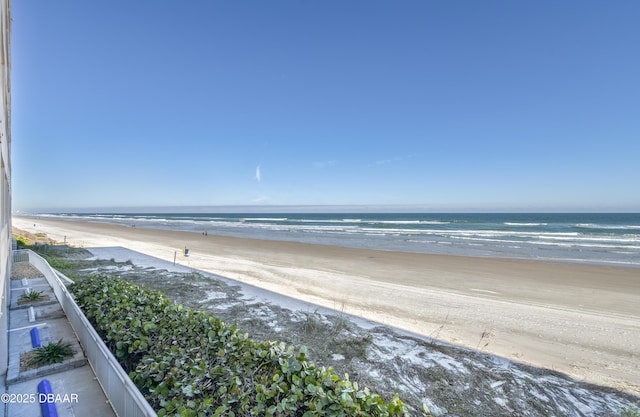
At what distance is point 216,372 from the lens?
2600 mm

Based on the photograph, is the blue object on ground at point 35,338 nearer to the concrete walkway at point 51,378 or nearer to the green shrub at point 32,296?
the concrete walkway at point 51,378

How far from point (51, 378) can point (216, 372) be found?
2684mm

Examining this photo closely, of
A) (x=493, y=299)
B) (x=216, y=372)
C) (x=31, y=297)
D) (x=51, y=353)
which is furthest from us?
(x=493, y=299)

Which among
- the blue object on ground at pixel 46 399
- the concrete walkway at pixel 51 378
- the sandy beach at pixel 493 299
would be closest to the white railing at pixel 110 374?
the concrete walkway at pixel 51 378

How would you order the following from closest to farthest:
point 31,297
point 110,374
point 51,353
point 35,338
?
point 110,374 < point 51,353 < point 35,338 < point 31,297

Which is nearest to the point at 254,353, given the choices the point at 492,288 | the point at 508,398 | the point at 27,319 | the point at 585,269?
the point at 508,398

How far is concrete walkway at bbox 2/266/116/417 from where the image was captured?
9.82 ft

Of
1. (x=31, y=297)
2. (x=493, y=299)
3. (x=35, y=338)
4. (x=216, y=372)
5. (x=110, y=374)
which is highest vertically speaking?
(x=216, y=372)

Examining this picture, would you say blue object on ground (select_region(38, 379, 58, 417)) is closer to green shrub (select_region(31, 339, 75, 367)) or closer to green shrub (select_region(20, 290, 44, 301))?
green shrub (select_region(31, 339, 75, 367))

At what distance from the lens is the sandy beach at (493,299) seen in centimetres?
531

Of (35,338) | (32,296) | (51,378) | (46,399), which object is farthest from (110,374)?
(32,296)

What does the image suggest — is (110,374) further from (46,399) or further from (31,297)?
(31,297)

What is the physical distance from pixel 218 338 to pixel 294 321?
286cm

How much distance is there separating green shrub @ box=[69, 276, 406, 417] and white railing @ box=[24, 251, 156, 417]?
0.53ft
